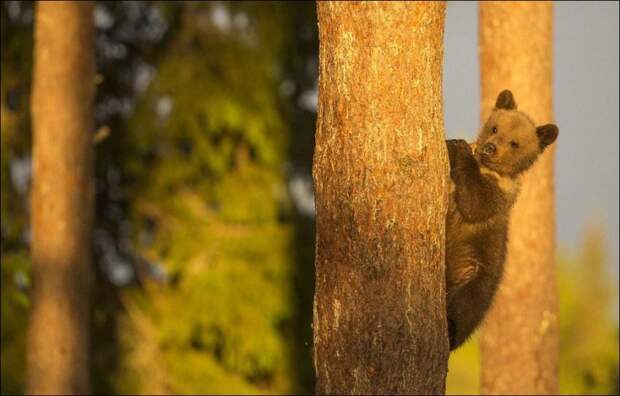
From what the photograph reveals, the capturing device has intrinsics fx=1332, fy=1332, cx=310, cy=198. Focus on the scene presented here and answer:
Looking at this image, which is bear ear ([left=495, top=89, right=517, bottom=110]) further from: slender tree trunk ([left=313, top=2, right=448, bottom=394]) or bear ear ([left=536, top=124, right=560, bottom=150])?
slender tree trunk ([left=313, top=2, right=448, bottom=394])

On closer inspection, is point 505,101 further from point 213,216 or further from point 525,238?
point 213,216

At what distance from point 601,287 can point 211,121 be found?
5616 millimetres

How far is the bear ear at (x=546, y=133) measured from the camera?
8703 mm

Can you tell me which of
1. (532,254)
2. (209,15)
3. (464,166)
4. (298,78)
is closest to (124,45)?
(209,15)

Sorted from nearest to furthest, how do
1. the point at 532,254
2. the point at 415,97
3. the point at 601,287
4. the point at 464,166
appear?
the point at 415,97 → the point at 464,166 → the point at 532,254 → the point at 601,287

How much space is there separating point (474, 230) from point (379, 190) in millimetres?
1790

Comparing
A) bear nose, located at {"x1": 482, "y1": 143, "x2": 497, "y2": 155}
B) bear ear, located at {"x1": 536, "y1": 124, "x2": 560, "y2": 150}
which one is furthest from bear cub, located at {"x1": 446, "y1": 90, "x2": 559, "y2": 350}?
bear ear, located at {"x1": 536, "y1": 124, "x2": 560, "y2": 150}

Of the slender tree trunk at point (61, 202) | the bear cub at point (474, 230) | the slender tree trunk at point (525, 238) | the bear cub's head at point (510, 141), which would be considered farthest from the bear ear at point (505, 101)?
the slender tree trunk at point (61, 202)

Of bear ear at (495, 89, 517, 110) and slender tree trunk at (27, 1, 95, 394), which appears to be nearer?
bear ear at (495, 89, 517, 110)

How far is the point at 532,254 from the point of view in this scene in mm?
11703

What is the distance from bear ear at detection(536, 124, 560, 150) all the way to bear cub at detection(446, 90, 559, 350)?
0.50 m

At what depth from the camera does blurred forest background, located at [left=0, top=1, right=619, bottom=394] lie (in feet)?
51.2

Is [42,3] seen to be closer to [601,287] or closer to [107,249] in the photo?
[107,249]

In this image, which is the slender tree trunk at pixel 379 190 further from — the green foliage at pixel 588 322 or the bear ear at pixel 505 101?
the green foliage at pixel 588 322
